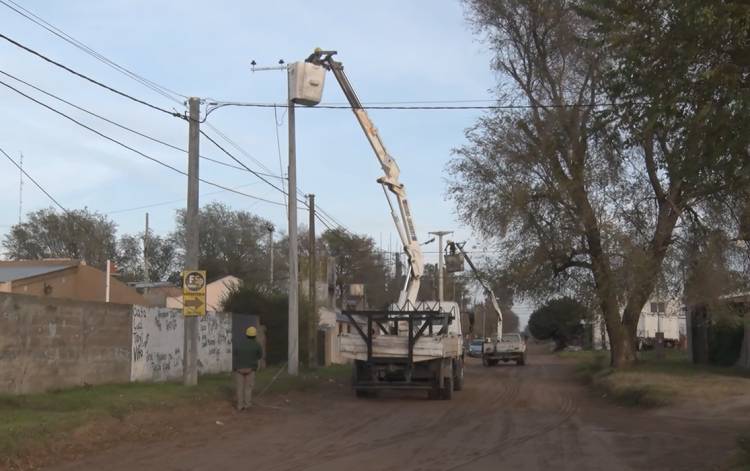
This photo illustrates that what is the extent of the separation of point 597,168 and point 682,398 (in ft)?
37.1

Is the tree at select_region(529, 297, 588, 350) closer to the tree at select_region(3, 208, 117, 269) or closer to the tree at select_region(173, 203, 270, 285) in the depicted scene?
the tree at select_region(173, 203, 270, 285)

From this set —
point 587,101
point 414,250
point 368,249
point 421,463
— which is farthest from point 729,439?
point 368,249

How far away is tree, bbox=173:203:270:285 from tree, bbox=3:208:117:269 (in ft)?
25.8

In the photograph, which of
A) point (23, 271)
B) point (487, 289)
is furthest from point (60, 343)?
point (23, 271)

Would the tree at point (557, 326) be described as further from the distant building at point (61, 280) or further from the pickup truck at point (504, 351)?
the distant building at point (61, 280)

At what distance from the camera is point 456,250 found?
213 ft

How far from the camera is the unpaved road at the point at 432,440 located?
11477 millimetres

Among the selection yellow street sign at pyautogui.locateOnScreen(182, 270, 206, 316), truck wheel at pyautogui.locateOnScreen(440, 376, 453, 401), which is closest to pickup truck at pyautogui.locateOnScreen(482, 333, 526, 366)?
truck wheel at pyautogui.locateOnScreen(440, 376, 453, 401)

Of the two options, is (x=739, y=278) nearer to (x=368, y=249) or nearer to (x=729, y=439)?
(x=729, y=439)

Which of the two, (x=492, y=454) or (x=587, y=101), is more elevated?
(x=587, y=101)

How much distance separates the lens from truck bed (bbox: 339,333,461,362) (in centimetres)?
2150

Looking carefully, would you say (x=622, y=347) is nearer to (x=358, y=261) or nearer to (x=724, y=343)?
(x=724, y=343)

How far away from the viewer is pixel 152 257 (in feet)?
270

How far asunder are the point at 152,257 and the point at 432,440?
71.9 metres
